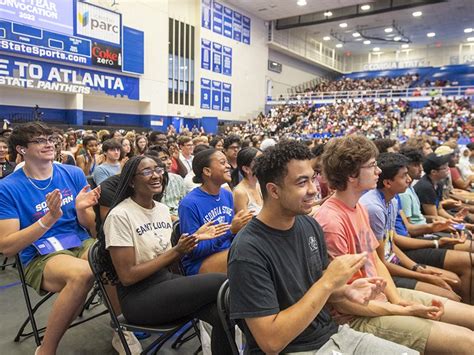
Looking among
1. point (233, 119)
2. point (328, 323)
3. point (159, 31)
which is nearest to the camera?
point (328, 323)

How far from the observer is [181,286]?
1.98m

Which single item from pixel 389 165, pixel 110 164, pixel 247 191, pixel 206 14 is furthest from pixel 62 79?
pixel 389 165

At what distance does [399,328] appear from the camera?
1698mm

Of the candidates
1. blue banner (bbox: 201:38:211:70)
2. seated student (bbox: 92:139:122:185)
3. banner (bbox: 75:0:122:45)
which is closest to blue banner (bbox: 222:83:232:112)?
blue banner (bbox: 201:38:211:70)

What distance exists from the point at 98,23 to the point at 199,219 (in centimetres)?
1376

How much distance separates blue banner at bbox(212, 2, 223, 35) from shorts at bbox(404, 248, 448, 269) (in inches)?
742

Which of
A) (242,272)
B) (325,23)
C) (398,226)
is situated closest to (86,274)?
(242,272)

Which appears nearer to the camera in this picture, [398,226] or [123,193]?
[123,193]

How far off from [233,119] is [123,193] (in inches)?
788

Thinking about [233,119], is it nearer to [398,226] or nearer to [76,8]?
[76,8]

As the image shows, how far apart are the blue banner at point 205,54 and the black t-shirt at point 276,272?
18.7 m

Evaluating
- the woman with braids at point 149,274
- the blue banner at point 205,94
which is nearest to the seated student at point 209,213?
the woman with braids at point 149,274

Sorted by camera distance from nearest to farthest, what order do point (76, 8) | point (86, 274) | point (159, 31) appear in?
point (86, 274) < point (76, 8) < point (159, 31)

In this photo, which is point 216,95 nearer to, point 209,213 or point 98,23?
point 98,23
